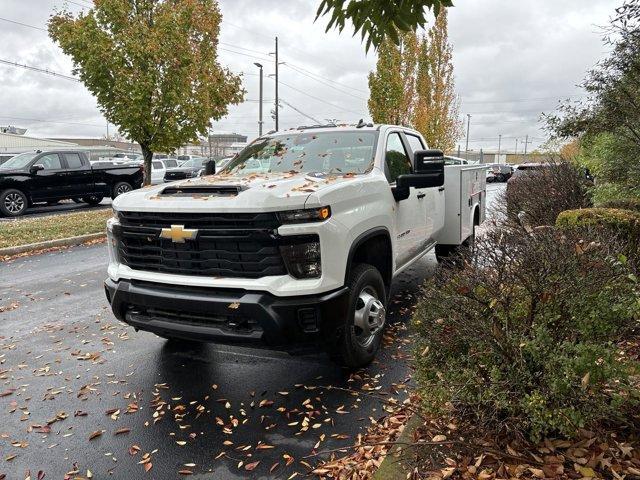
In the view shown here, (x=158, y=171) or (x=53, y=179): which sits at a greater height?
(x=158, y=171)

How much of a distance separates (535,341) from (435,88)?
2569cm

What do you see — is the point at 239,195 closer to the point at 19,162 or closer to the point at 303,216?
the point at 303,216

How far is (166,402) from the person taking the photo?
11.9ft

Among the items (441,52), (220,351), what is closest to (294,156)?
(220,351)

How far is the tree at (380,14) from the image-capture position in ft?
8.32

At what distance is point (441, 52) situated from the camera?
87.0 feet

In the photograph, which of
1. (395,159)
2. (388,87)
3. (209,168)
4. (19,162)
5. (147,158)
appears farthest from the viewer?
(388,87)

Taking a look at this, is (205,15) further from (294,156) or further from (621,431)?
(621,431)

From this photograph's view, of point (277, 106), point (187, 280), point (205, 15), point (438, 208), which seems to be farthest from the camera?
point (277, 106)

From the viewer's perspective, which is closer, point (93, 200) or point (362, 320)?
point (362, 320)

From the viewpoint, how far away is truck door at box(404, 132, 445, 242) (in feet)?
18.2

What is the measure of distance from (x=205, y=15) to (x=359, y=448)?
17034mm

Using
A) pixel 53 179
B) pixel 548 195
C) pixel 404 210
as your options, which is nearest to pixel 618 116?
pixel 548 195

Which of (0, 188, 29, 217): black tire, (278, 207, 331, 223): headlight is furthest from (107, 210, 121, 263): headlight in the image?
(0, 188, 29, 217): black tire
